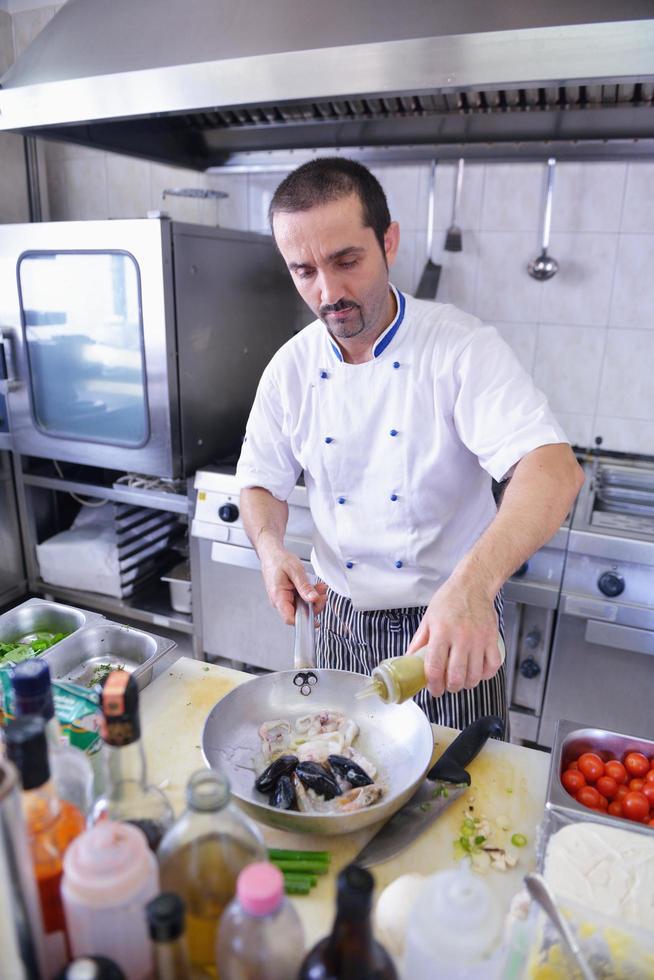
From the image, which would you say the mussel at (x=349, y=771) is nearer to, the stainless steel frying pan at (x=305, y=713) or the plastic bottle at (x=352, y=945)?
the stainless steel frying pan at (x=305, y=713)

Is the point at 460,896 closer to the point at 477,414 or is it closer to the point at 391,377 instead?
the point at 477,414

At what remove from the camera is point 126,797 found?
627 millimetres

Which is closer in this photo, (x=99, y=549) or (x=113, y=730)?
(x=113, y=730)

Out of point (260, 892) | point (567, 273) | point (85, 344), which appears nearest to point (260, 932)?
point (260, 892)

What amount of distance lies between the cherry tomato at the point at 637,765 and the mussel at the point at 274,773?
51 centimetres

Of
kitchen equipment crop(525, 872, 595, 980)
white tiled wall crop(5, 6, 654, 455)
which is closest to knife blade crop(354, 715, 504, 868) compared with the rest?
kitchen equipment crop(525, 872, 595, 980)

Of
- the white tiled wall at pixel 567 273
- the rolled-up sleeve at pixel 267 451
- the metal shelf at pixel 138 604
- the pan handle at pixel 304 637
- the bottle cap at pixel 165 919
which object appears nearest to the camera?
the bottle cap at pixel 165 919

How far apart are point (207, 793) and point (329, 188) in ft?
3.66

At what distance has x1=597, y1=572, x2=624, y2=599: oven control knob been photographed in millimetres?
1832

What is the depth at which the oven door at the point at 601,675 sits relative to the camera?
190 centimetres

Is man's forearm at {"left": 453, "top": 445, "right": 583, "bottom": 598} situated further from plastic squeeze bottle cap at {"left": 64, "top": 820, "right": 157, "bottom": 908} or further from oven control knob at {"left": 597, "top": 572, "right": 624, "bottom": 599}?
oven control knob at {"left": 597, "top": 572, "right": 624, "bottom": 599}

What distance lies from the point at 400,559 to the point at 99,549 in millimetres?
1459

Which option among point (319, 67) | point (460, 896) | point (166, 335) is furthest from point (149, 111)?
point (460, 896)

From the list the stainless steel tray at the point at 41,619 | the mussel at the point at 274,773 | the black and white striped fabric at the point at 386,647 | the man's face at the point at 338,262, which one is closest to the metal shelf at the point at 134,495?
the black and white striped fabric at the point at 386,647
